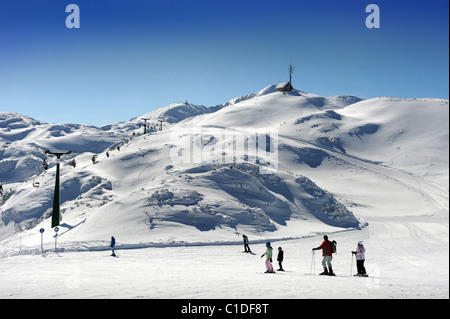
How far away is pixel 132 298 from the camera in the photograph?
32.2ft

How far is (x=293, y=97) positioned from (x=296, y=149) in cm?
6070

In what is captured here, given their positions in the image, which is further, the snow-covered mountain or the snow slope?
the snow-covered mountain

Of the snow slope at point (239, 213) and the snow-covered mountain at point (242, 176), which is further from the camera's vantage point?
the snow-covered mountain at point (242, 176)

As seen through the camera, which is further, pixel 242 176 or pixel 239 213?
pixel 242 176

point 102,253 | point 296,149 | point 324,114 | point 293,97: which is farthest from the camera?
point 293,97

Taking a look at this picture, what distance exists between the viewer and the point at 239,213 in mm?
31453

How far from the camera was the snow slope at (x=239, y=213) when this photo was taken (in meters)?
13.0

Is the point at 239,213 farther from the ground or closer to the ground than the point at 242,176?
closer to the ground

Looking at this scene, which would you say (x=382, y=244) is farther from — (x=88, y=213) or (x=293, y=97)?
(x=293, y=97)

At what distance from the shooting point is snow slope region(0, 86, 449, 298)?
13000 millimetres

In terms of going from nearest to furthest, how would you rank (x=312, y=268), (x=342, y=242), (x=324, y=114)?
(x=312, y=268) → (x=342, y=242) → (x=324, y=114)
